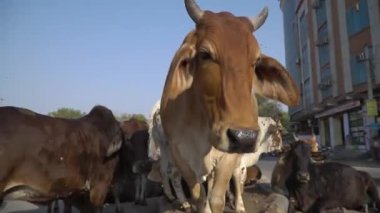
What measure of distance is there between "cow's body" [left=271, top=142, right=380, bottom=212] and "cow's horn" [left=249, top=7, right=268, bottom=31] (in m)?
3.50

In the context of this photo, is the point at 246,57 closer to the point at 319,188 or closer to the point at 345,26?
the point at 319,188

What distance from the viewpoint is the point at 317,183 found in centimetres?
696

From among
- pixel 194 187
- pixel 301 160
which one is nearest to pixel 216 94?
pixel 194 187

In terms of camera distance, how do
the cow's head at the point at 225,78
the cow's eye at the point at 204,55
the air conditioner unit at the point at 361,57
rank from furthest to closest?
the air conditioner unit at the point at 361,57
the cow's eye at the point at 204,55
the cow's head at the point at 225,78

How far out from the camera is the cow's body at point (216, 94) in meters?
2.83

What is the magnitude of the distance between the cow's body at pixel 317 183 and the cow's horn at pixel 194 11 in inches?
155

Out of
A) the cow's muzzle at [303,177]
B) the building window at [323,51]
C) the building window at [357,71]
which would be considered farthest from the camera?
the building window at [323,51]

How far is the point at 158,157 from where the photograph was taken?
548 centimetres

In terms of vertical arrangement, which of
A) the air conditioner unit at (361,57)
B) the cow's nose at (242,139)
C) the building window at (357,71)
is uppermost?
the air conditioner unit at (361,57)

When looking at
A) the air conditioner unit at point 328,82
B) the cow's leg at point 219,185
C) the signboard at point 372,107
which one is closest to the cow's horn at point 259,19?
the cow's leg at point 219,185

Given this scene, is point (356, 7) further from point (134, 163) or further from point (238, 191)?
point (238, 191)

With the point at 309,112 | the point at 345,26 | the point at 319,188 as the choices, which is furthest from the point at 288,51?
the point at 319,188

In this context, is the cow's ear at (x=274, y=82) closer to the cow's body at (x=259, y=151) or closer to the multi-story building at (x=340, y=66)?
the cow's body at (x=259, y=151)

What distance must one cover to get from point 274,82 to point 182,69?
84cm
